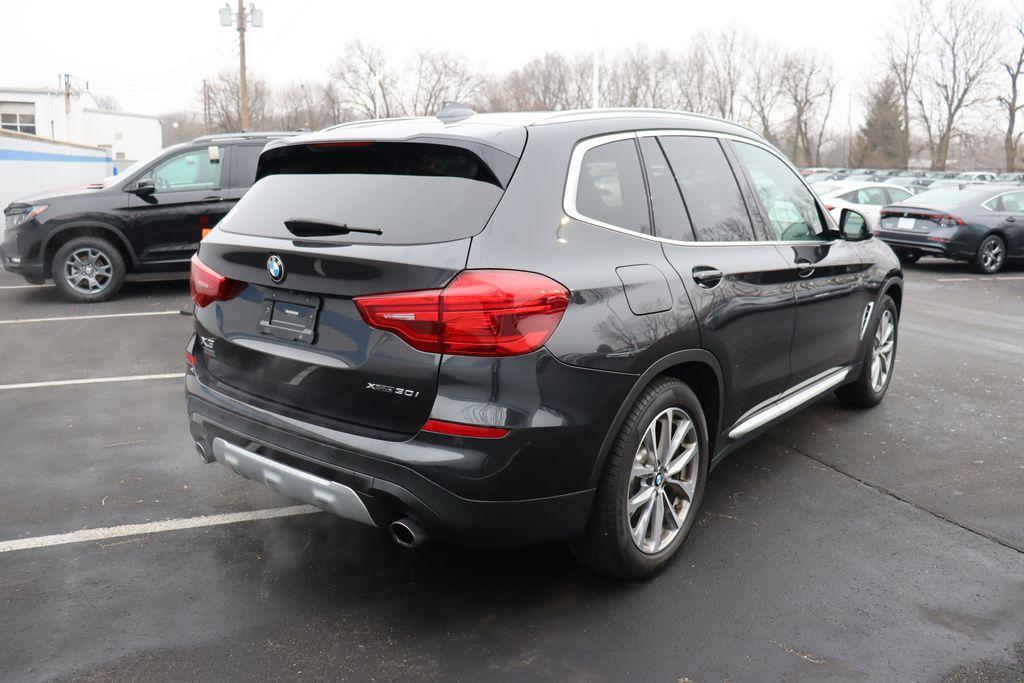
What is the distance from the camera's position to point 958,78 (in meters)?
65.2

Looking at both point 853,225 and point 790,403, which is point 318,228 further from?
point 853,225

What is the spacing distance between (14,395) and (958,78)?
73671mm

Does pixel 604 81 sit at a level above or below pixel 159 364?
above

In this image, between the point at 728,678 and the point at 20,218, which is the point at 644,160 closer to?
the point at 728,678

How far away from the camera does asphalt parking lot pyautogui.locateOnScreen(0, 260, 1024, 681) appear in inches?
112

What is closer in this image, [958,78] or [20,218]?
[20,218]

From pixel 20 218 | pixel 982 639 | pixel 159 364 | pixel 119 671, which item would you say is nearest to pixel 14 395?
pixel 159 364

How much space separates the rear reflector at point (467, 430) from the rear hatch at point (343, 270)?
74 millimetres

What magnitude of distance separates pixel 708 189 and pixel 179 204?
8.04 meters

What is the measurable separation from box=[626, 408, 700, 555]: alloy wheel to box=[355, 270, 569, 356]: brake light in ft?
2.43

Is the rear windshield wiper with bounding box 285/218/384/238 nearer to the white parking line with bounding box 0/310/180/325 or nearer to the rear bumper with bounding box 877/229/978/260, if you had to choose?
the white parking line with bounding box 0/310/180/325

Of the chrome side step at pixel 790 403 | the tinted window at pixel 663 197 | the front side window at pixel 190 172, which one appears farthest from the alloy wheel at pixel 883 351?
the front side window at pixel 190 172

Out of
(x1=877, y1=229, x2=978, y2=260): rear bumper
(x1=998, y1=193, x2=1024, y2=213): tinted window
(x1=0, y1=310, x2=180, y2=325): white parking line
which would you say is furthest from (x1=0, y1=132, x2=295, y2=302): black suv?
(x1=998, y1=193, x2=1024, y2=213): tinted window

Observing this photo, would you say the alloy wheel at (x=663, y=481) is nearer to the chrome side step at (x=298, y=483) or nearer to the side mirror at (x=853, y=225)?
the chrome side step at (x=298, y=483)
